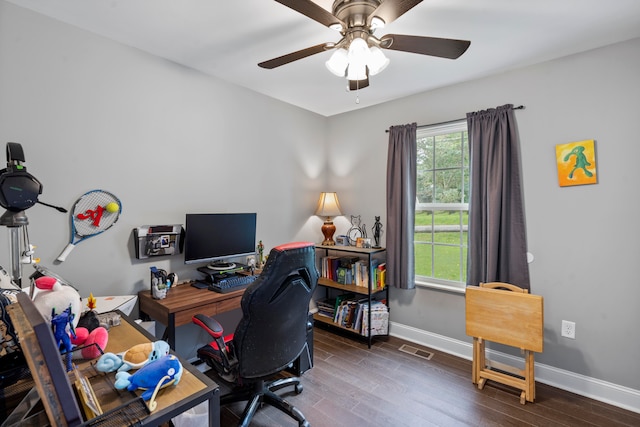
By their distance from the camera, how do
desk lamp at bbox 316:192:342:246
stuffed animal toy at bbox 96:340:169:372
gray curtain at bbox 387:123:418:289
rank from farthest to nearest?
desk lamp at bbox 316:192:342:246 < gray curtain at bbox 387:123:418:289 < stuffed animal toy at bbox 96:340:169:372

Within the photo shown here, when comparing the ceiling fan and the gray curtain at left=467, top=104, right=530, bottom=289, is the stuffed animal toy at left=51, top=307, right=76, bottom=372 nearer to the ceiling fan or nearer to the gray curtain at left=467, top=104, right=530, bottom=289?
the ceiling fan

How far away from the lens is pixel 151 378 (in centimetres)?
100

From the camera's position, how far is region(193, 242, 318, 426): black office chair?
5.27 feet

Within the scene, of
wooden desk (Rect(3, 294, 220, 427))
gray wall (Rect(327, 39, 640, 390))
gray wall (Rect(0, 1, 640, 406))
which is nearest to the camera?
wooden desk (Rect(3, 294, 220, 427))

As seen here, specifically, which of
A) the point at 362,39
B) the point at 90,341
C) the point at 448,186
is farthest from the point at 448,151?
the point at 90,341

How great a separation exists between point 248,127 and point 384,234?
1.76 meters

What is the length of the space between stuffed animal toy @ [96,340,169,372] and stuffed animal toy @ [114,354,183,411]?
0.08 meters

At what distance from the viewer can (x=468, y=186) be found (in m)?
2.83

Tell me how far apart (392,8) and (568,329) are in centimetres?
251

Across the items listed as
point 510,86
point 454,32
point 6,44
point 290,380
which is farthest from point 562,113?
point 6,44

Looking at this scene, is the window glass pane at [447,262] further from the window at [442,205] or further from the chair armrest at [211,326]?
the chair armrest at [211,326]

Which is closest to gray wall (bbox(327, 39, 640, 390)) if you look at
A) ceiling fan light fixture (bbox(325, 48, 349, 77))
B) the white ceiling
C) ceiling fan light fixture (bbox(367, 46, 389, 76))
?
the white ceiling

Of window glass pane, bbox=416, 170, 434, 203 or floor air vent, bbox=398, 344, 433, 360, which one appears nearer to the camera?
floor air vent, bbox=398, 344, 433, 360

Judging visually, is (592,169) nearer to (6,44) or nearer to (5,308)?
(5,308)
